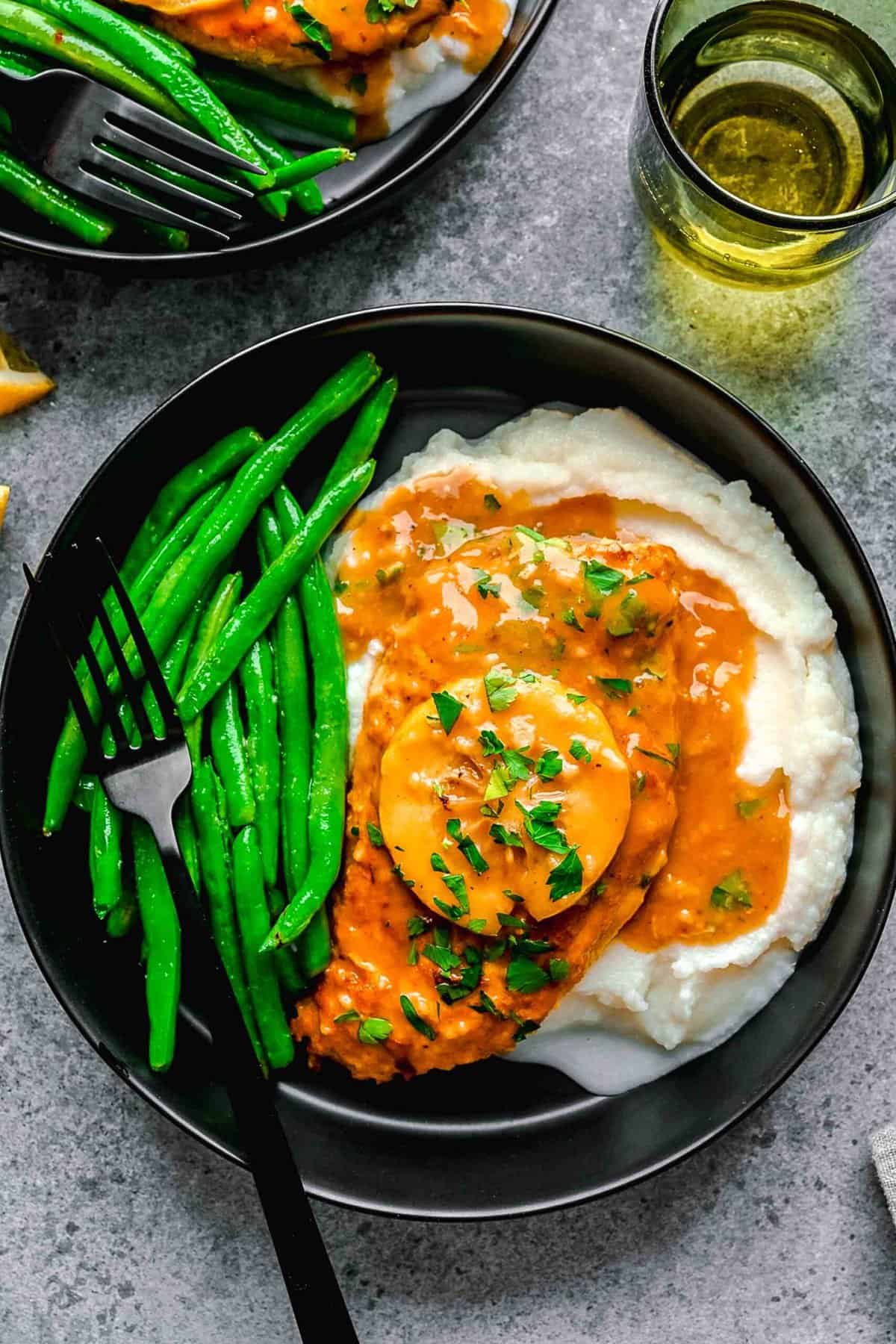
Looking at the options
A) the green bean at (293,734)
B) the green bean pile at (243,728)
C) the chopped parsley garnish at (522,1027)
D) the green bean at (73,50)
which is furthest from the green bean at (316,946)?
the green bean at (73,50)

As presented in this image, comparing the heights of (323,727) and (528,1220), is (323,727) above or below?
above

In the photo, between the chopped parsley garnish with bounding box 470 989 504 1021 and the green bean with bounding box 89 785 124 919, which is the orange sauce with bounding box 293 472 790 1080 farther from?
the green bean with bounding box 89 785 124 919

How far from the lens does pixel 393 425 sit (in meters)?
3.73

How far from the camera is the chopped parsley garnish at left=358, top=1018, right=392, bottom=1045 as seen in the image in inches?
128

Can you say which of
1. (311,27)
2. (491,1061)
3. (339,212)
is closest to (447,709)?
(491,1061)

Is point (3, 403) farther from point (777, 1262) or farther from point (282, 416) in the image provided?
point (777, 1262)

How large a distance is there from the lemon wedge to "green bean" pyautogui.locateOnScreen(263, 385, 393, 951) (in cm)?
89

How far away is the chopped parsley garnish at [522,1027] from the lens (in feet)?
10.7

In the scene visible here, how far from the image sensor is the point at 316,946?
339 centimetres

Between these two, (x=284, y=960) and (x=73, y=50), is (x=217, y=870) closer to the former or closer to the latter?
(x=284, y=960)

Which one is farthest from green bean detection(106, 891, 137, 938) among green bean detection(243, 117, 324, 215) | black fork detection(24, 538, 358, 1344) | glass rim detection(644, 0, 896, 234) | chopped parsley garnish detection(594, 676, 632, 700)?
glass rim detection(644, 0, 896, 234)

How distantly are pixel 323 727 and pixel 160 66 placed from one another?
6.28ft

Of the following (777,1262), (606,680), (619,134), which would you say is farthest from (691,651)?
(777,1262)

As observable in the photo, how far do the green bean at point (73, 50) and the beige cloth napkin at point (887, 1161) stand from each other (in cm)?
372
